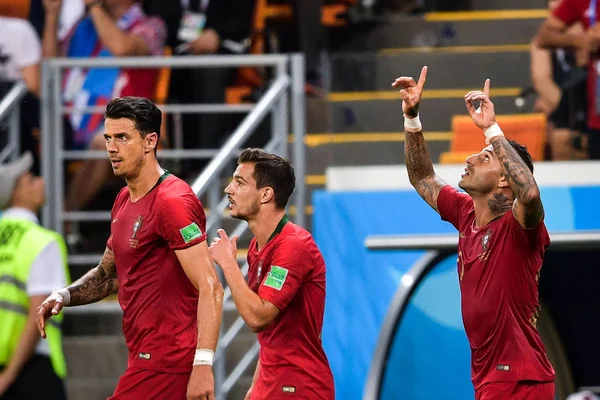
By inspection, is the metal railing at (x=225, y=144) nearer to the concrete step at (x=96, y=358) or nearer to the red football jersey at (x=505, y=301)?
the concrete step at (x=96, y=358)

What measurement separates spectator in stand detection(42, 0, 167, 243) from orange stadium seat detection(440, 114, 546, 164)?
235 cm

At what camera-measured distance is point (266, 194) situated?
632cm

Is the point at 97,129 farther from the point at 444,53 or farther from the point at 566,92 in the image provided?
the point at 566,92

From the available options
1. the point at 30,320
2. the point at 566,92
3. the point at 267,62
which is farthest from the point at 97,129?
the point at 566,92

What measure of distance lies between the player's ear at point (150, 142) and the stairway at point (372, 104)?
318cm

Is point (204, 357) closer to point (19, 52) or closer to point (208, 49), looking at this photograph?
point (208, 49)

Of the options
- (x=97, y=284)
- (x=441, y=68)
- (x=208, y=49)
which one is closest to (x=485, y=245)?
(x=97, y=284)

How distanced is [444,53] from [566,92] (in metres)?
1.15

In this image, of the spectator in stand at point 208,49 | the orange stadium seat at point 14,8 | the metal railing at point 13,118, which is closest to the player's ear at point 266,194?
the spectator in stand at point 208,49

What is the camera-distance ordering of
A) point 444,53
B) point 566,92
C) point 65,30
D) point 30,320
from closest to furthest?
point 30,320 → point 566,92 → point 444,53 → point 65,30

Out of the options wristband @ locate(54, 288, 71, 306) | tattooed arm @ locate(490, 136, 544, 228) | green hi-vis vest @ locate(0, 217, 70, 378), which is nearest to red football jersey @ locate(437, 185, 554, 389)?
tattooed arm @ locate(490, 136, 544, 228)

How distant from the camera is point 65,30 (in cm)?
1027

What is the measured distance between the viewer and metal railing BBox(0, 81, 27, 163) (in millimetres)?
9547

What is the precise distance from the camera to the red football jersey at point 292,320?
6094mm
